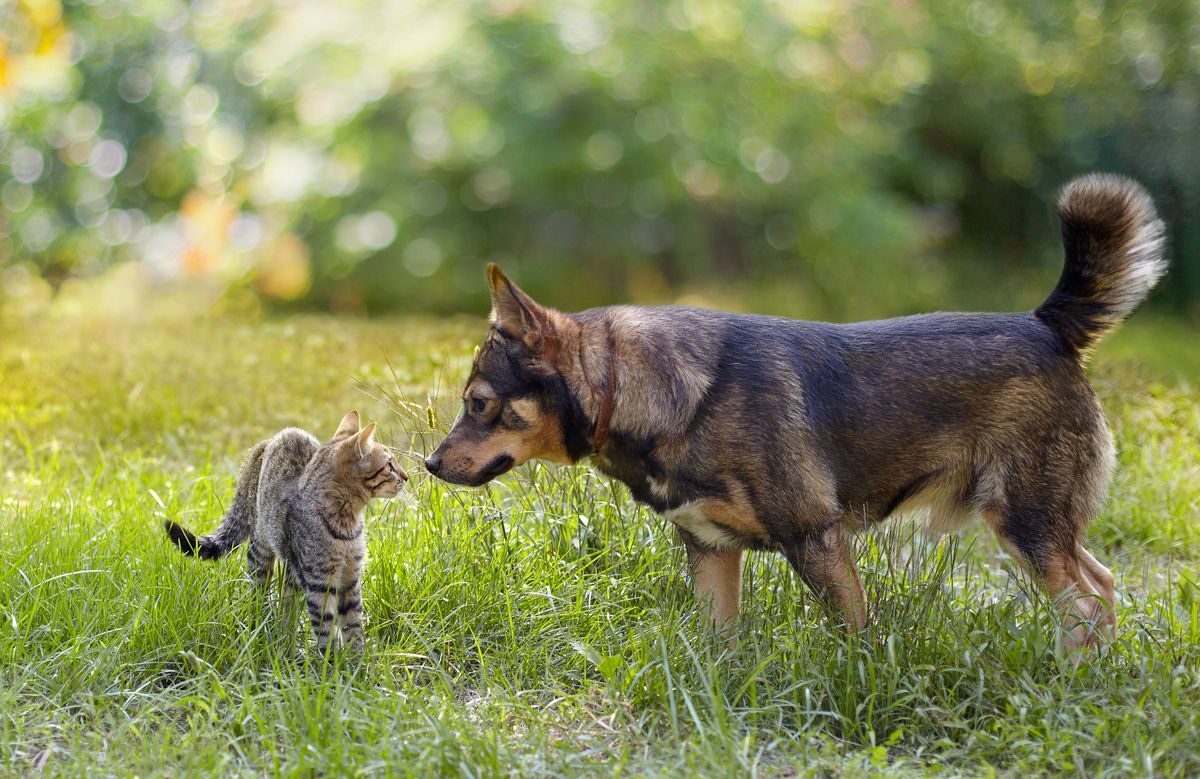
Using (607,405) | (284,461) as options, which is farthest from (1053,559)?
(284,461)

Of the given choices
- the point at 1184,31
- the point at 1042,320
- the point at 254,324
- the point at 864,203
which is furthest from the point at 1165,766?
the point at 1184,31

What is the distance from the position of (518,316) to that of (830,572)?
4.30 ft

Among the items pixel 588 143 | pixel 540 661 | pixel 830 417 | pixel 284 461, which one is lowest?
pixel 540 661

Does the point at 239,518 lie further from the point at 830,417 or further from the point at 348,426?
the point at 830,417

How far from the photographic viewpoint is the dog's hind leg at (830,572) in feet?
13.1

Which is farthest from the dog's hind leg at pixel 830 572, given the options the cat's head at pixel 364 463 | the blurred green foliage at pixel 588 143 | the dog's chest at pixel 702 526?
the blurred green foliage at pixel 588 143

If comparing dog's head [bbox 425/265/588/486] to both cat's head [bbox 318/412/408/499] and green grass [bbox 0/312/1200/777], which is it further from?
green grass [bbox 0/312/1200/777]

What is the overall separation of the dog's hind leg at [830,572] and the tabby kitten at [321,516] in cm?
138

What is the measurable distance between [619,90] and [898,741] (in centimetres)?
730

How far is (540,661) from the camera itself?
4.17 metres

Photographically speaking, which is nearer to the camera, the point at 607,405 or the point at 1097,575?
the point at 607,405

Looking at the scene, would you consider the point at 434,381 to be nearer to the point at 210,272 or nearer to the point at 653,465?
the point at 653,465

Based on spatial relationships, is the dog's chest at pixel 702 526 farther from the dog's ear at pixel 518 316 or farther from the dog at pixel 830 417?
the dog's ear at pixel 518 316

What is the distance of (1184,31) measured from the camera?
496 inches
